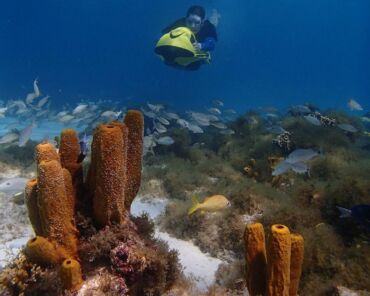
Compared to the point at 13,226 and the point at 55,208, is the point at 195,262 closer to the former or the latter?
the point at 55,208

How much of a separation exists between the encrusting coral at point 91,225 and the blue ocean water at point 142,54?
109 ft

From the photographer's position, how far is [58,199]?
3803 millimetres

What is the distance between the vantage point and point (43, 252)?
382cm

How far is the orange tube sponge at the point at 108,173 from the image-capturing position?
380cm

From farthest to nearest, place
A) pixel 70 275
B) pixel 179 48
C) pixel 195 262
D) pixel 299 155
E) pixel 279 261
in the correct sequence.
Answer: pixel 179 48, pixel 299 155, pixel 195 262, pixel 70 275, pixel 279 261

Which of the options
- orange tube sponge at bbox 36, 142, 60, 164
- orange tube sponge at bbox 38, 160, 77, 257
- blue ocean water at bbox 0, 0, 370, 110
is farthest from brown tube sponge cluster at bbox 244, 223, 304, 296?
blue ocean water at bbox 0, 0, 370, 110

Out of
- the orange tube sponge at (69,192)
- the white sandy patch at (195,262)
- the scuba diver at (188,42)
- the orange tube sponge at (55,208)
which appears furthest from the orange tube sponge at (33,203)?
the scuba diver at (188,42)

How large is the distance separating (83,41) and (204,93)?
79.8 ft

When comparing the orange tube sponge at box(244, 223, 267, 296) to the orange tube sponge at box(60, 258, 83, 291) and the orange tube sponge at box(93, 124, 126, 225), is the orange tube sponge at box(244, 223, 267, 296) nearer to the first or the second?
the orange tube sponge at box(93, 124, 126, 225)

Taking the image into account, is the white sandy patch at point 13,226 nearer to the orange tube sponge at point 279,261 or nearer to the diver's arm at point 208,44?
the orange tube sponge at point 279,261

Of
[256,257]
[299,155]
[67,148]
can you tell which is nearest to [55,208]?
[67,148]

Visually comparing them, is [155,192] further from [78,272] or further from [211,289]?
[78,272]

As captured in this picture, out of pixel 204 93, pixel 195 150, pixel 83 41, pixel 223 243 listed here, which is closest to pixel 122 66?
pixel 83 41

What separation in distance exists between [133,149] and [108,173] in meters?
0.69
